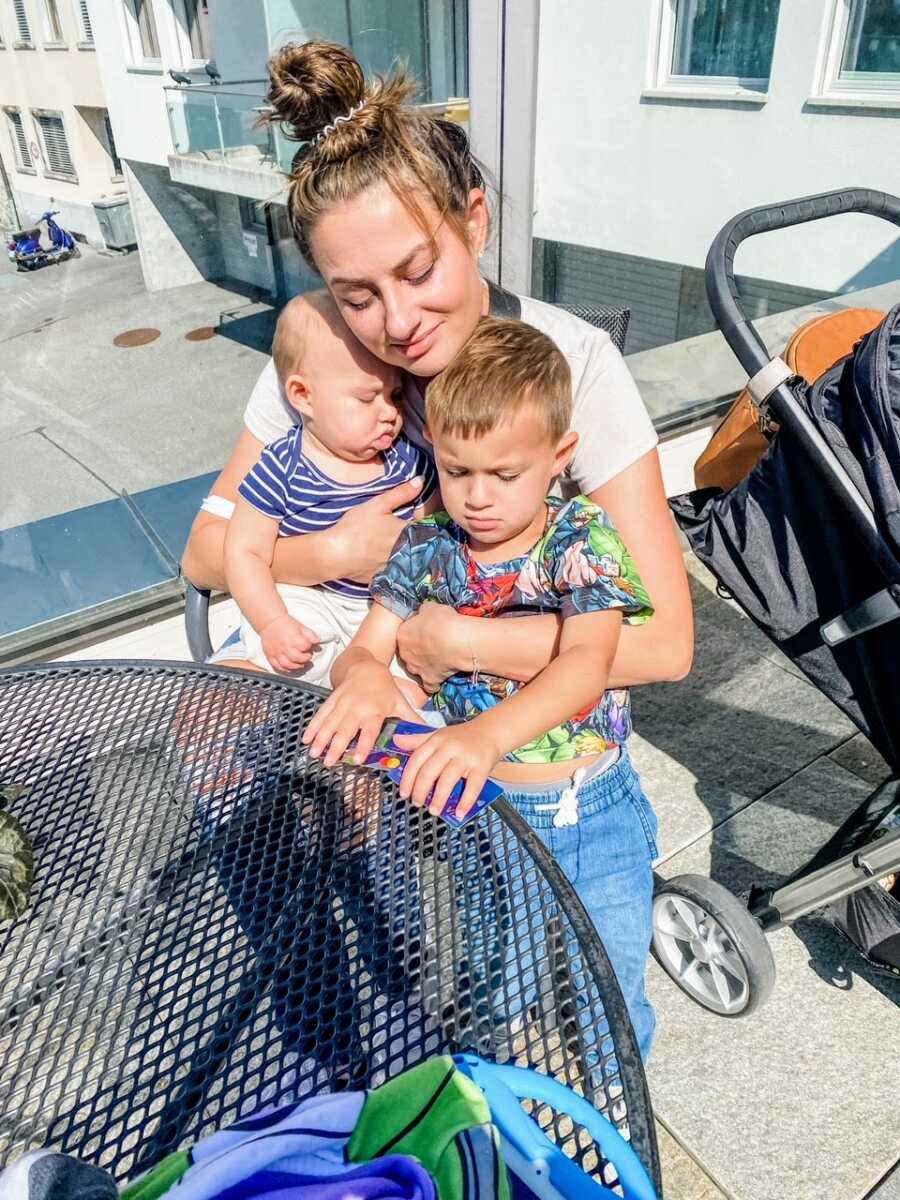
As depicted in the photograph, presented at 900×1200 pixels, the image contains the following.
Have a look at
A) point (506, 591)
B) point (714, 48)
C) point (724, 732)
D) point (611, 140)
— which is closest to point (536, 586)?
point (506, 591)

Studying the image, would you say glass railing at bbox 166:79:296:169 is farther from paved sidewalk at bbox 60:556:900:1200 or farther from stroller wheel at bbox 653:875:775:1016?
stroller wheel at bbox 653:875:775:1016

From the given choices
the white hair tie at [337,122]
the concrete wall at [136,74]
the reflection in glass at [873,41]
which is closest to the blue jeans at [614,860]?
the white hair tie at [337,122]

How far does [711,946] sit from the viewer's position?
1.81 m

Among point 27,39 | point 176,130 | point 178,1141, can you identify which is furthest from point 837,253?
→ point 178,1141

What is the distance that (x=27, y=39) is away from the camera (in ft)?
7.13

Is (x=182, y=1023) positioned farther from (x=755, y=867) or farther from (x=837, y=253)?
(x=837, y=253)

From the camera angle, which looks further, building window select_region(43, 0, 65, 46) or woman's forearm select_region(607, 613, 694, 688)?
building window select_region(43, 0, 65, 46)

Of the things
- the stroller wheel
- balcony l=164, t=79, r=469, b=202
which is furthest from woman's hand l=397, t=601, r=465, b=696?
balcony l=164, t=79, r=469, b=202

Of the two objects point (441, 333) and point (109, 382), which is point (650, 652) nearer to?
point (441, 333)

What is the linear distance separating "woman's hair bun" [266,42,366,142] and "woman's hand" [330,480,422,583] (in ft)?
2.12

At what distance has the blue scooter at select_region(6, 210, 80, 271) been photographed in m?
2.32

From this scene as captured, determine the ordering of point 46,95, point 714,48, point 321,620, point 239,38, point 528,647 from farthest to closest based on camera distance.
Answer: point 714,48 < point 239,38 < point 46,95 < point 321,620 < point 528,647

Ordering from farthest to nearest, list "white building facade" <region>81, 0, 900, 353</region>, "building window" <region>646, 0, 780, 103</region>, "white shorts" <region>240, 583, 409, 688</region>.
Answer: "building window" <region>646, 0, 780, 103</region> < "white building facade" <region>81, 0, 900, 353</region> < "white shorts" <region>240, 583, 409, 688</region>

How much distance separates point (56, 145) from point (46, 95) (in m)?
0.11
